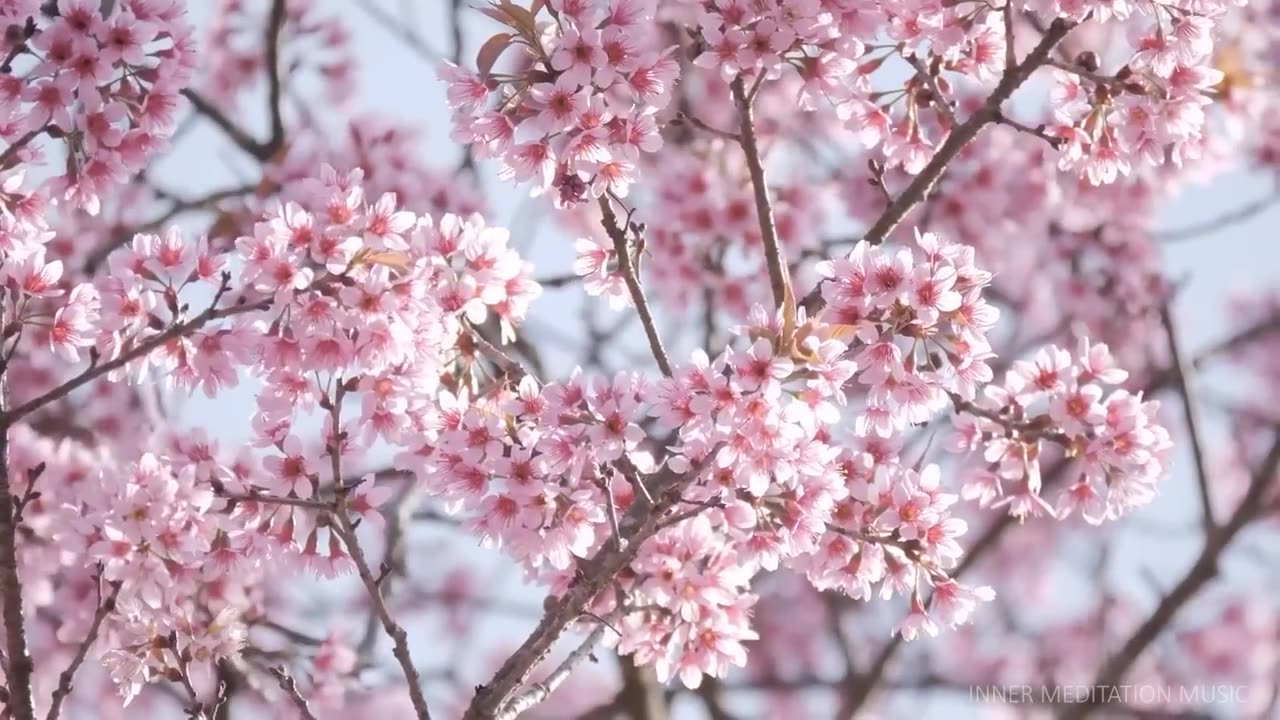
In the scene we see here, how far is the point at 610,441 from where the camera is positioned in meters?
2.67

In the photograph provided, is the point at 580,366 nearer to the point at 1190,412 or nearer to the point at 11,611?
the point at 11,611

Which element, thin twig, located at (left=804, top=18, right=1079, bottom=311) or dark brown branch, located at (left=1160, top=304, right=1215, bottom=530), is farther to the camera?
dark brown branch, located at (left=1160, top=304, right=1215, bottom=530)

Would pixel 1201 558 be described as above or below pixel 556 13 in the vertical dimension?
below

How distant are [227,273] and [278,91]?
3081mm

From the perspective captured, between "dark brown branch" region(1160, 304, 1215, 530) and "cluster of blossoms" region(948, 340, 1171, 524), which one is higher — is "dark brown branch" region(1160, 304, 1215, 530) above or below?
below

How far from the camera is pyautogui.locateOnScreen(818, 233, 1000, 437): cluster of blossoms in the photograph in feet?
8.55

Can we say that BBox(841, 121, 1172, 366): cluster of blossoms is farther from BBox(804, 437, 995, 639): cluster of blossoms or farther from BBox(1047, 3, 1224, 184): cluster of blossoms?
BBox(804, 437, 995, 639): cluster of blossoms

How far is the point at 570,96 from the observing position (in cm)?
270

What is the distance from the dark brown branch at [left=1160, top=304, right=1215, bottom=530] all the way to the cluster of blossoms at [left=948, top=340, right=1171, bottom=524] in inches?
91.4

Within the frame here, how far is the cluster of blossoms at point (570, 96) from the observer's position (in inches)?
106

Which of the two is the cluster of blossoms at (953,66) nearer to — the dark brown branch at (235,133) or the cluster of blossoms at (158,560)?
the cluster of blossoms at (158,560)

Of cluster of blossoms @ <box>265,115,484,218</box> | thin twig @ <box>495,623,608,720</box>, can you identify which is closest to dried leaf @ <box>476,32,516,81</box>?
thin twig @ <box>495,623,608,720</box>

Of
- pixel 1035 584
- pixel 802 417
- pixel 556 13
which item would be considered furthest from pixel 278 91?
pixel 1035 584

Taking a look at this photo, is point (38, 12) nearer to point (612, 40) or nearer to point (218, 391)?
point (218, 391)
